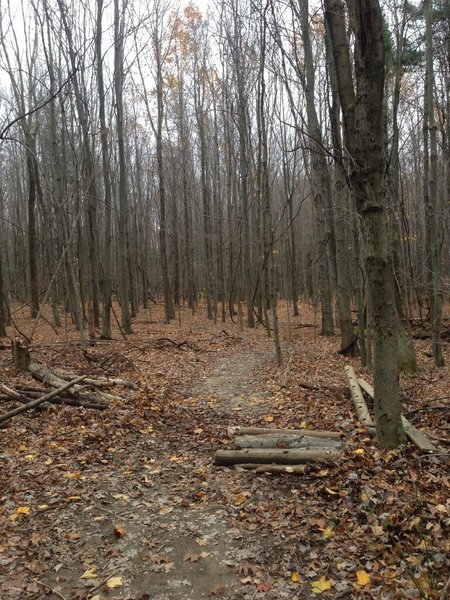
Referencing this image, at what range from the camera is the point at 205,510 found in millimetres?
4301

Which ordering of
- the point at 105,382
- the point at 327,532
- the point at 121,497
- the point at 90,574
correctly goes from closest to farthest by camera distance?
the point at 90,574
the point at 327,532
the point at 121,497
the point at 105,382

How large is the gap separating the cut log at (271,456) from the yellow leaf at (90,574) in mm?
2018

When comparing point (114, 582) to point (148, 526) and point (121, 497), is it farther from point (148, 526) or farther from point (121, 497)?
point (121, 497)

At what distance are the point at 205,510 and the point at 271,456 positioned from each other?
1.08 m

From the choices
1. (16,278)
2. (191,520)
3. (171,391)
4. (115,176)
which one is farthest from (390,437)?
(16,278)

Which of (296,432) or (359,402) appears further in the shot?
(359,402)

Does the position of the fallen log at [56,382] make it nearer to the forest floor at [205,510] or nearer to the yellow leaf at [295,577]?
the forest floor at [205,510]

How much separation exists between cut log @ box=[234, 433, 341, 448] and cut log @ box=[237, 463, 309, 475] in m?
0.38

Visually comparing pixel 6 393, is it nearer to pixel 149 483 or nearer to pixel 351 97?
pixel 149 483

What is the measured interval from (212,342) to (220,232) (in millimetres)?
9840

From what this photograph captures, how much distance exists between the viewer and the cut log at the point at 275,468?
478cm

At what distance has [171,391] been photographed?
8711 millimetres

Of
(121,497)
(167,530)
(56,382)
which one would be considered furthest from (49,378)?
(167,530)

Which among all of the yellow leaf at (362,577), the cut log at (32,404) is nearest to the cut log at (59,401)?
the cut log at (32,404)
